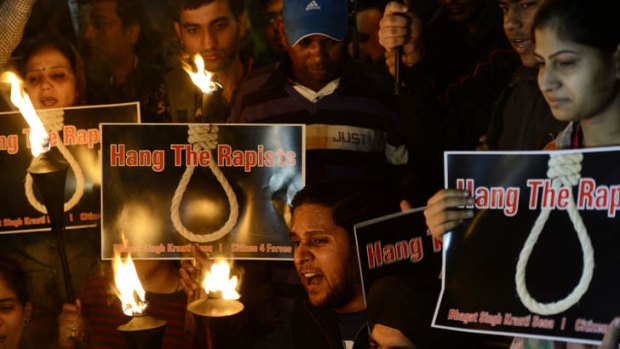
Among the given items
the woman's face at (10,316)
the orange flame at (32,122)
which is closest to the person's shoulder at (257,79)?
the orange flame at (32,122)

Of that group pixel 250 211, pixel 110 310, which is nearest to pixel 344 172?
pixel 250 211

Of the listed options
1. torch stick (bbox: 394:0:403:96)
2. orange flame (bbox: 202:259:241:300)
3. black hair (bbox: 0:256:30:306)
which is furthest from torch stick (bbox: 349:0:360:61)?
black hair (bbox: 0:256:30:306)

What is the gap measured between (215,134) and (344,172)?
2.15 ft

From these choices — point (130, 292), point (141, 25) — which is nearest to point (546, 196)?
point (130, 292)

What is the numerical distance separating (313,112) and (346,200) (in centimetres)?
57

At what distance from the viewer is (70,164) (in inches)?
170

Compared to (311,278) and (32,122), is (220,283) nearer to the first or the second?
(311,278)

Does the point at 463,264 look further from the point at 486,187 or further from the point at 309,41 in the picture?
the point at 309,41

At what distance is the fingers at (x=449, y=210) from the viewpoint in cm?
294

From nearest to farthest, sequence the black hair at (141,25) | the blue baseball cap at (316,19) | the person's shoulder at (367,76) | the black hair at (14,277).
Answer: the blue baseball cap at (316,19) < the person's shoulder at (367,76) < the black hair at (14,277) < the black hair at (141,25)

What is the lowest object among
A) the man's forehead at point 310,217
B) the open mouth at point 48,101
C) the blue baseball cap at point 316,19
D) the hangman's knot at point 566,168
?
the man's forehead at point 310,217

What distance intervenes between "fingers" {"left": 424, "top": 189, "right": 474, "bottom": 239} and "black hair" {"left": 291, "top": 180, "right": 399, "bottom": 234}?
105cm

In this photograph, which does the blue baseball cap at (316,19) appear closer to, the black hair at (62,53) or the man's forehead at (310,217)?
the man's forehead at (310,217)

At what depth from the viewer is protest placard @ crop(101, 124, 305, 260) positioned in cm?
400
